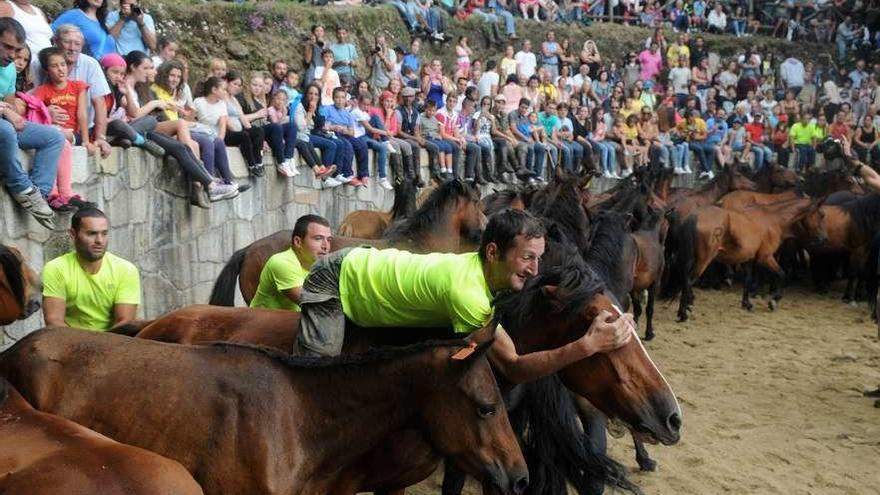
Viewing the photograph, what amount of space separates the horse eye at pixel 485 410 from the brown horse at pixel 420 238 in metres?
Result: 3.91

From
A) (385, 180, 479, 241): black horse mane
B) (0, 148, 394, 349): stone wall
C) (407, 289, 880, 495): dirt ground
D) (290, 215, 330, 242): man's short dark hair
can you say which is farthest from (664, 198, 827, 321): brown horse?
(290, 215, 330, 242): man's short dark hair

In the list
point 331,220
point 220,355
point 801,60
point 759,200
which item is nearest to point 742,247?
point 759,200

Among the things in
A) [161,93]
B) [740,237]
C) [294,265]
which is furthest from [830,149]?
[294,265]

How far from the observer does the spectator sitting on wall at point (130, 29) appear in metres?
9.52

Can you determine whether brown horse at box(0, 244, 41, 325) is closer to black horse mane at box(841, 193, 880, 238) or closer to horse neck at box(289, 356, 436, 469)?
horse neck at box(289, 356, 436, 469)

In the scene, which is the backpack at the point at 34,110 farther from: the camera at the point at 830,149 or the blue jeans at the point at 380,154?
the camera at the point at 830,149

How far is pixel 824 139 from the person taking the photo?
74.7ft

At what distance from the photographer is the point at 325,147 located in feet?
38.4

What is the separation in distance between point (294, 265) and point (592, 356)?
7.15 ft

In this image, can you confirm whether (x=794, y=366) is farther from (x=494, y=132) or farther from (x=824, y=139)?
(x=824, y=139)

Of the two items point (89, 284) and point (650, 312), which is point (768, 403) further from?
point (89, 284)

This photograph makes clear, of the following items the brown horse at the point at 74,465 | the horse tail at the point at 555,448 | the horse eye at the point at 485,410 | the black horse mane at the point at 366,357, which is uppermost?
the black horse mane at the point at 366,357

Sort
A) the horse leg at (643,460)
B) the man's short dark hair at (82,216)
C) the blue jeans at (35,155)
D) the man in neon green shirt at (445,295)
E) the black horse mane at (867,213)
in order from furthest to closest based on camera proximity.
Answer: the black horse mane at (867,213)
the horse leg at (643,460)
the blue jeans at (35,155)
the man's short dark hair at (82,216)
the man in neon green shirt at (445,295)

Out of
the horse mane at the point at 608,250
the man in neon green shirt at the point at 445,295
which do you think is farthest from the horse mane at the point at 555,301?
the horse mane at the point at 608,250
